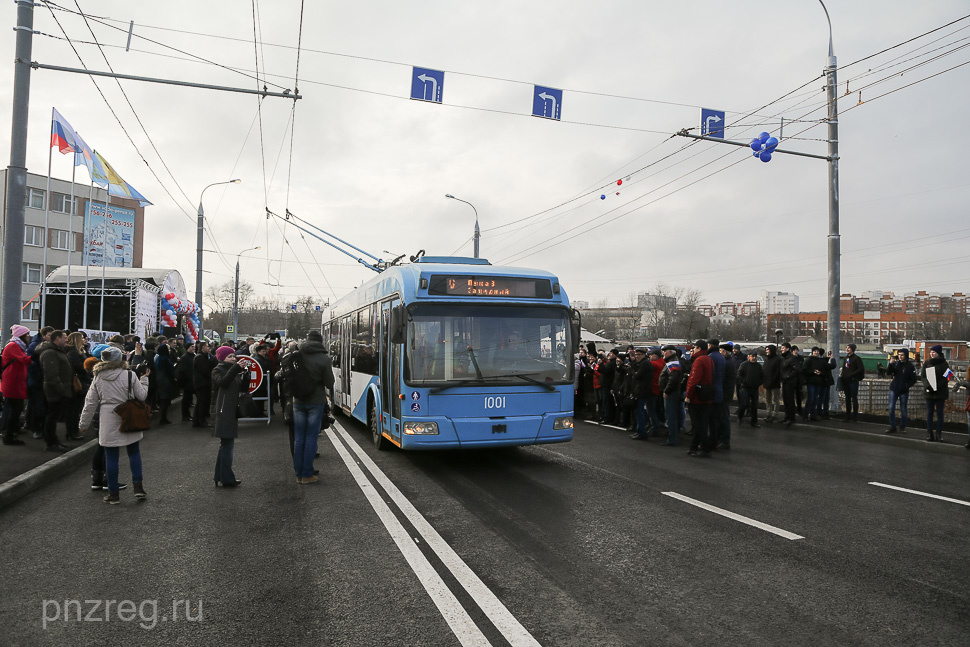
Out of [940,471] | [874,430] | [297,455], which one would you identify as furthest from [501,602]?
Answer: [874,430]

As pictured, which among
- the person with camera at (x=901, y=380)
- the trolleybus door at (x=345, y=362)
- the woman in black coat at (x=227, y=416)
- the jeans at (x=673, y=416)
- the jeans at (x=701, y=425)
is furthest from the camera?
the trolleybus door at (x=345, y=362)

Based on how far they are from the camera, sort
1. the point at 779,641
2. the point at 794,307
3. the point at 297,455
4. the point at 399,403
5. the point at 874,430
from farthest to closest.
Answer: the point at 794,307
the point at 874,430
the point at 399,403
the point at 297,455
the point at 779,641

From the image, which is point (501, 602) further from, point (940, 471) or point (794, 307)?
point (794, 307)

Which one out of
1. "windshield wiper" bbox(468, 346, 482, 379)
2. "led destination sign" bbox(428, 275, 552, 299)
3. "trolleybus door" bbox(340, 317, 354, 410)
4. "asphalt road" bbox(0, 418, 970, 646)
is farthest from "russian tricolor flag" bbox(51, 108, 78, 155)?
"windshield wiper" bbox(468, 346, 482, 379)

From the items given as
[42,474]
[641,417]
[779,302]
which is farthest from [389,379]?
[779,302]

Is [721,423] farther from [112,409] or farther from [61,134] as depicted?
[61,134]

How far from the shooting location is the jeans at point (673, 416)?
1150 centimetres

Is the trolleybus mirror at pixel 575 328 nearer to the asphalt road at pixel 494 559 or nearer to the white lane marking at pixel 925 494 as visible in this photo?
the asphalt road at pixel 494 559

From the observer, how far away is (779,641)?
11.9 feet

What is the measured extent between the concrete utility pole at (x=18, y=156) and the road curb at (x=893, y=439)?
15.3 m

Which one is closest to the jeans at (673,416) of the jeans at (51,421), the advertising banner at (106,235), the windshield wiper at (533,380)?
the windshield wiper at (533,380)

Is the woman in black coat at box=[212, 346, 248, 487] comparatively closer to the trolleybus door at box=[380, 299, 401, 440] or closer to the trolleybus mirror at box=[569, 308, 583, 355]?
the trolleybus door at box=[380, 299, 401, 440]

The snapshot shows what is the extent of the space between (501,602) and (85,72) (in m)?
10.9

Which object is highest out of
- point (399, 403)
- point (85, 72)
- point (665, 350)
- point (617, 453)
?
point (85, 72)
